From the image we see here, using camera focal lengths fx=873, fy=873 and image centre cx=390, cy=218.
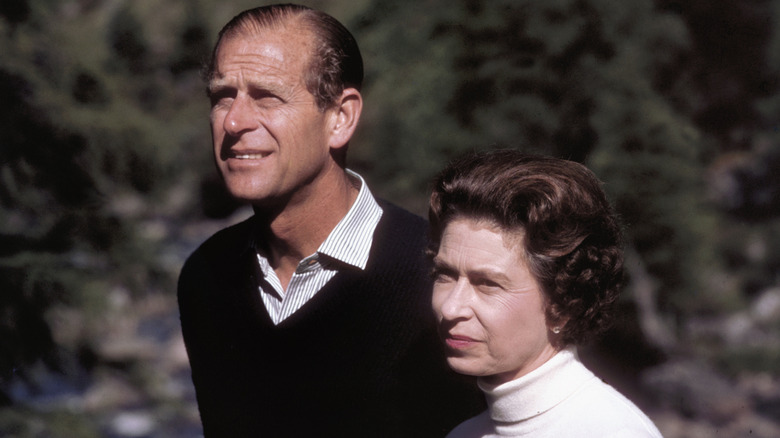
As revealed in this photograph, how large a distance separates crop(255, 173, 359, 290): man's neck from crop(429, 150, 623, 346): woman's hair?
555mm

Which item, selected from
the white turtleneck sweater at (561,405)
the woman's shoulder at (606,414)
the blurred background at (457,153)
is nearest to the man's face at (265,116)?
the white turtleneck sweater at (561,405)

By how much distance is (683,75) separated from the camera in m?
7.48

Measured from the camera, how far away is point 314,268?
2.56 metres

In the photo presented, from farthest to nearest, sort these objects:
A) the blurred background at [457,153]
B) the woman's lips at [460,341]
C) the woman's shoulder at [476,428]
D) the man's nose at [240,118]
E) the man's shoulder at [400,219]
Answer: the blurred background at [457,153] → the man's shoulder at [400,219] → the man's nose at [240,118] → the woman's shoulder at [476,428] → the woman's lips at [460,341]

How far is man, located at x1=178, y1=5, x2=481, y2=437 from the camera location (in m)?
2.36

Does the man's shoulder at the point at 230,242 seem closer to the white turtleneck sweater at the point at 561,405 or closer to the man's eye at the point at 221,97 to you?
the man's eye at the point at 221,97

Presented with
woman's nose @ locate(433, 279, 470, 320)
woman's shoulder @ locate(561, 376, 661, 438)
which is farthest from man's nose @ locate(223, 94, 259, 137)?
woman's shoulder @ locate(561, 376, 661, 438)

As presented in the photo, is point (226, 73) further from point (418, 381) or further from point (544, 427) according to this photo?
point (544, 427)

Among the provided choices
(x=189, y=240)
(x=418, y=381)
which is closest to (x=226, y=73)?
(x=418, y=381)

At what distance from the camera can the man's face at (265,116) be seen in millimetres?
2340

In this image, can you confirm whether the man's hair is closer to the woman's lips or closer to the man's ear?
the man's ear

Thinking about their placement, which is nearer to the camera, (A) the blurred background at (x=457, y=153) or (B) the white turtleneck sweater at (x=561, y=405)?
(B) the white turtleneck sweater at (x=561, y=405)

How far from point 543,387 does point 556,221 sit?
1.23 ft

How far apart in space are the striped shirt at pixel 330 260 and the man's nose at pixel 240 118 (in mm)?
403
